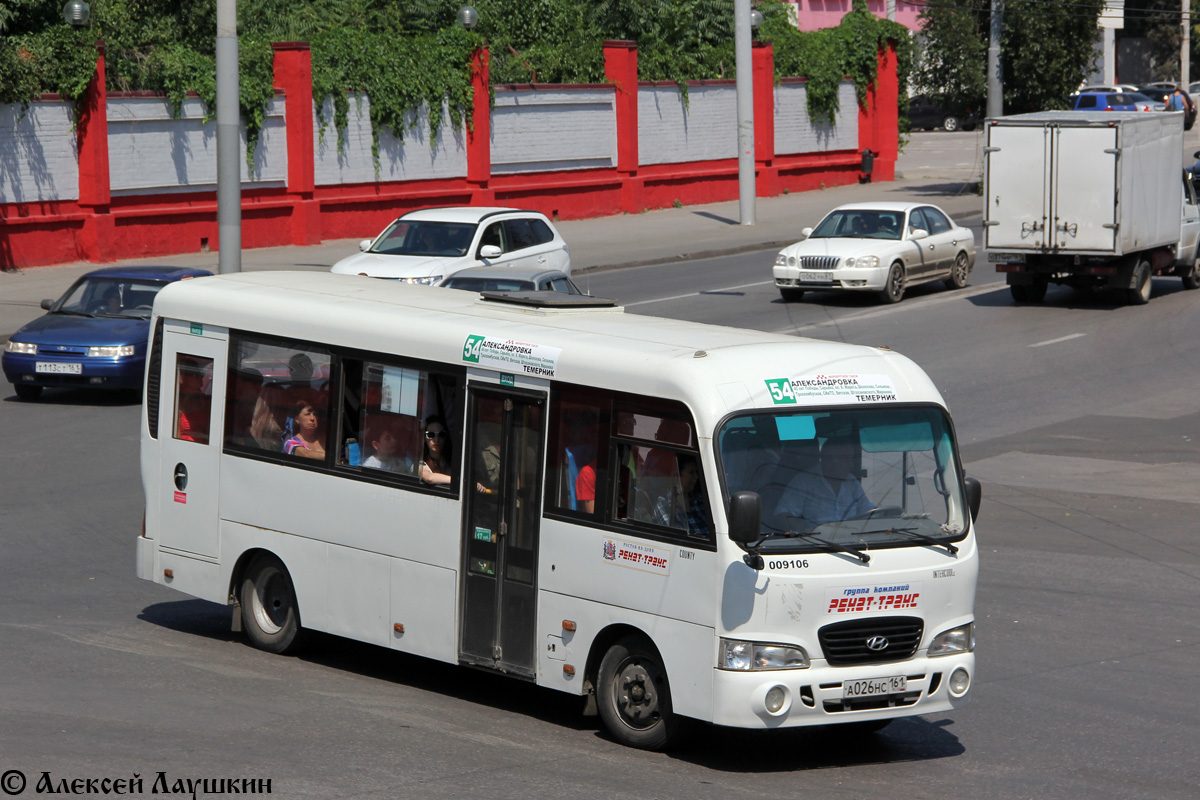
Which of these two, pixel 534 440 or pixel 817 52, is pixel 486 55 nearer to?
pixel 817 52

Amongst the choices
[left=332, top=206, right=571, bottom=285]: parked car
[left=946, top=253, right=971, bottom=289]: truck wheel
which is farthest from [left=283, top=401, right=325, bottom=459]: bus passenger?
[left=946, top=253, right=971, bottom=289]: truck wheel

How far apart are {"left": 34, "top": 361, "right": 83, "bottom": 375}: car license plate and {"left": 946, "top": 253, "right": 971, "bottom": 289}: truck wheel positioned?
15.5 metres

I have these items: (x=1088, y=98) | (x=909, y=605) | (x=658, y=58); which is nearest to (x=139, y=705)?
(x=909, y=605)

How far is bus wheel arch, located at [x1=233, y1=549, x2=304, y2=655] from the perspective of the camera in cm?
1005

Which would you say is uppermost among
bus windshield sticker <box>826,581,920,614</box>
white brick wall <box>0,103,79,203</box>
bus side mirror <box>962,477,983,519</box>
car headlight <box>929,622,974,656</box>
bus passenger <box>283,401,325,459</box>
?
white brick wall <box>0,103,79,203</box>

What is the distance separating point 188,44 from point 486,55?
277 inches

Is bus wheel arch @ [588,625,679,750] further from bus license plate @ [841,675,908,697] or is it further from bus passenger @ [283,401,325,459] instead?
bus passenger @ [283,401,325,459]

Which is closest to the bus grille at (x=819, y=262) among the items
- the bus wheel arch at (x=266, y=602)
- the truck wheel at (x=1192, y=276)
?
the truck wheel at (x=1192, y=276)

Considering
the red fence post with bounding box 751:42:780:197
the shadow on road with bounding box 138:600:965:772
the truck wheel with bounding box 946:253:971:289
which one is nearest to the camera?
the shadow on road with bounding box 138:600:965:772

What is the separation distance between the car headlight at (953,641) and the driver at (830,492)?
0.76 m

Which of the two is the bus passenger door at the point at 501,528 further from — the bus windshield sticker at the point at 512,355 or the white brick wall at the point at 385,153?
the white brick wall at the point at 385,153

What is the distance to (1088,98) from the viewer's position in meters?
60.0

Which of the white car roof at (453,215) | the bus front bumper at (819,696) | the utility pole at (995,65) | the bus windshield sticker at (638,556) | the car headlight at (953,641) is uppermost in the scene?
the utility pole at (995,65)

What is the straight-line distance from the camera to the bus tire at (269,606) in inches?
396
